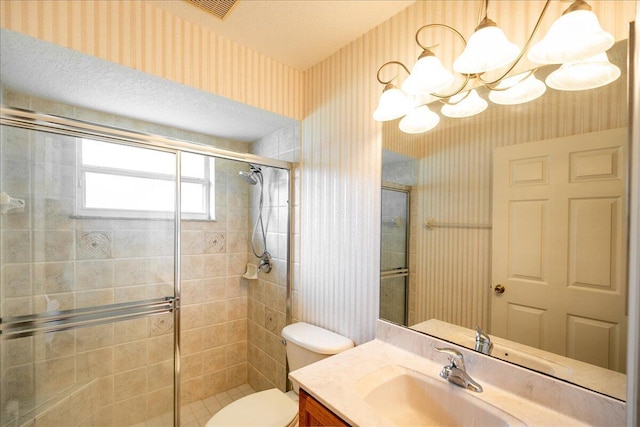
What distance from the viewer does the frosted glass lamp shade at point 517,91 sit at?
921mm

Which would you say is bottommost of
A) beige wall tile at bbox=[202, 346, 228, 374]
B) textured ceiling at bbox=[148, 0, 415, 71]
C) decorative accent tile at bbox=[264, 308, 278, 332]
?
beige wall tile at bbox=[202, 346, 228, 374]

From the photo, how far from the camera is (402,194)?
4.37 feet

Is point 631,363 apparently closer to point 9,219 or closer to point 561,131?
point 561,131

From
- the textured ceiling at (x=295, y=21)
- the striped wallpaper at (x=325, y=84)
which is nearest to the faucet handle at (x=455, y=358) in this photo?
the striped wallpaper at (x=325, y=84)

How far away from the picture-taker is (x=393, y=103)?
1213mm

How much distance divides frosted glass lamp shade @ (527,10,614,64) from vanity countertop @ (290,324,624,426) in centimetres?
97

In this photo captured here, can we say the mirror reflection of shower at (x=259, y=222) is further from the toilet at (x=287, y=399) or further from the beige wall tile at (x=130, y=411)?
the beige wall tile at (x=130, y=411)

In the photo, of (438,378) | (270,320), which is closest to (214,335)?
(270,320)

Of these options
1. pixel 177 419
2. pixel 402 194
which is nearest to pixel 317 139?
pixel 402 194

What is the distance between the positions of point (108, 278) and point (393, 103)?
5.56 ft

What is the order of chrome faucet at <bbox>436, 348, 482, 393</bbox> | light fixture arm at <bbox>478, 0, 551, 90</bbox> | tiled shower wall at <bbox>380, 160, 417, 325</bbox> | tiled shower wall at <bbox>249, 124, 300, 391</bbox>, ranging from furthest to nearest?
1. tiled shower wall at <bbox>249, 124, 300, 391</bbox>
2. tiled shower wall at <bbox>380, 160, 417, 325</bbox>
3. chrome faucet at <bbox>436, 348, 482, 393</bbox>
4. light fixture arm at <bbox>478, 0, 551, 90</bbox>

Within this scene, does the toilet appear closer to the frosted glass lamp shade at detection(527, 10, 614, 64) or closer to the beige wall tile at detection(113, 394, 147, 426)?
the beige wall tile at detection(113, 394, 147, 426)

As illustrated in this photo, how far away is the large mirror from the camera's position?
2.60ft

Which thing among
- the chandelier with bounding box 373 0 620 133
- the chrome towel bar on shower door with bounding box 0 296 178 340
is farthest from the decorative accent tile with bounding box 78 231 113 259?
the chandelier with bounding box 373 0 620 133
